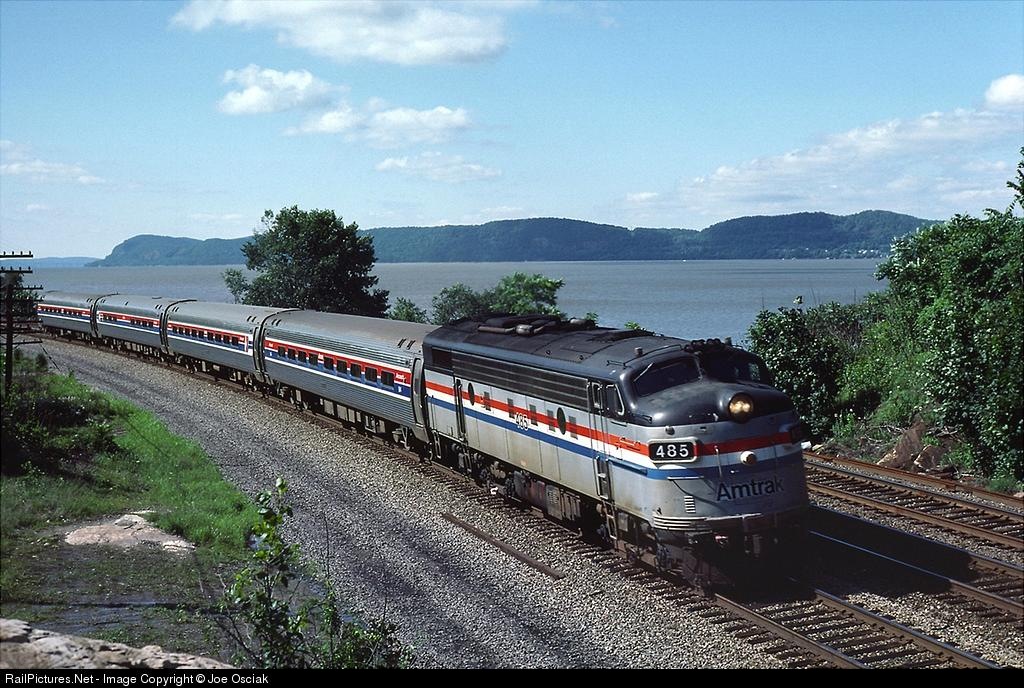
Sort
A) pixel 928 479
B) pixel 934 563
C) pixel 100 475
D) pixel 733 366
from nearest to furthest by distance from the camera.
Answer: pixel 733 366, pixel 934 563, pixel 100 475, pixel 928 479

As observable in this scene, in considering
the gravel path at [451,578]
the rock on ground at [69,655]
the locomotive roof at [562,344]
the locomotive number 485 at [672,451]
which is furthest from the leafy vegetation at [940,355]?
the rock on ground at [69,655]

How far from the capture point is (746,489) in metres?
16.1

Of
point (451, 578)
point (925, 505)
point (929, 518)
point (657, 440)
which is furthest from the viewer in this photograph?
point (925, 505)

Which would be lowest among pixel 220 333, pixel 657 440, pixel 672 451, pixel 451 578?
pixel 451 578

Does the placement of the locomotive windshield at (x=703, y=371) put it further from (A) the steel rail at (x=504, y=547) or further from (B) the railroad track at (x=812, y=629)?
(A) the steel rail at (x=504, y=547)

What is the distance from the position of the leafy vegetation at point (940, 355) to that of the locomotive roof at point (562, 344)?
39.9 feet

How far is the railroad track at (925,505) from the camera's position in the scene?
66.1ft

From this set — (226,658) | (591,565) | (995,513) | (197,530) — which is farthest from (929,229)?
(226,658)

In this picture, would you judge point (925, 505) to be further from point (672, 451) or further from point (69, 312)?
point (69, 312)

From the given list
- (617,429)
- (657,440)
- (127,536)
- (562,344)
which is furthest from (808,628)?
(127,536)

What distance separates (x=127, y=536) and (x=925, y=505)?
1830cm

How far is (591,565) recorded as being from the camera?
18.5 meters

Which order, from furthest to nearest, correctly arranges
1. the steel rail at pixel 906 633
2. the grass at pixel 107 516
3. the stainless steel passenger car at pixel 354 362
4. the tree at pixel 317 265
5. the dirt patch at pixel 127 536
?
the tree at pixel 317 265 < the stainless steel passenger car at pixel 354 362 < the dirt patch at pixel 127 536 < the grass at pixel 107 516 < the steel rail at pixel 906 633

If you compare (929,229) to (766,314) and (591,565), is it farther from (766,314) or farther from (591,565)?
(591,565)
